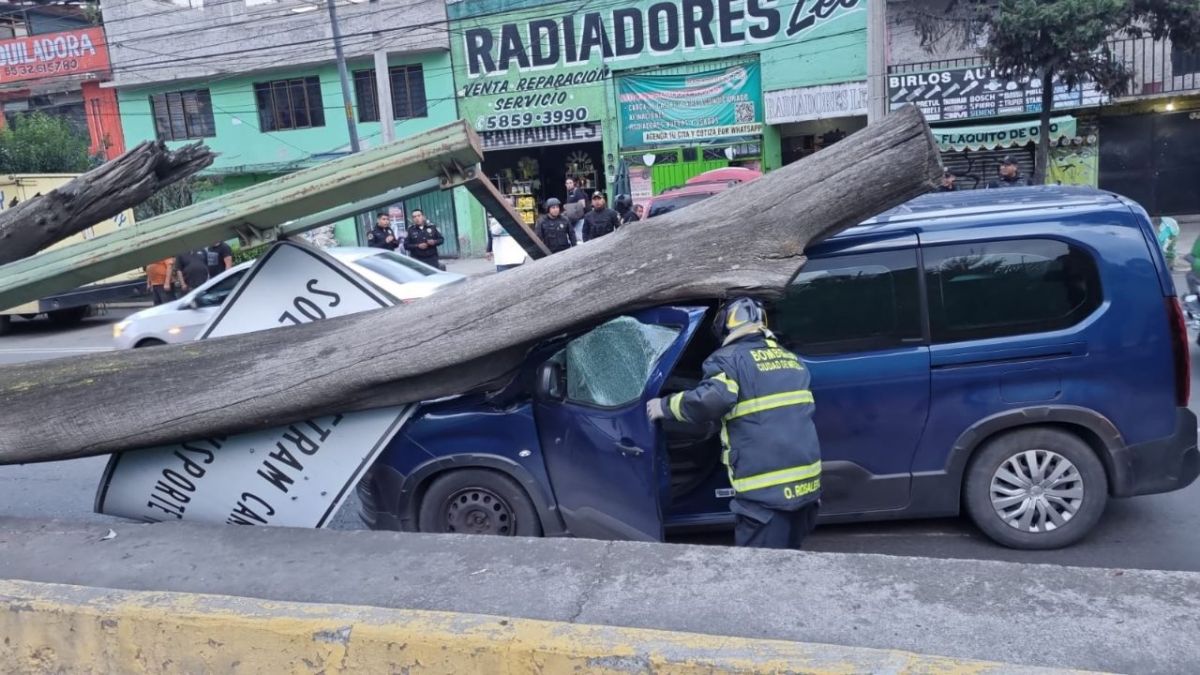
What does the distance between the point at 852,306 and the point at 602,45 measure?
19.3 meters

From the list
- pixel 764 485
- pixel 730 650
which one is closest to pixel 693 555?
pixel 764 485

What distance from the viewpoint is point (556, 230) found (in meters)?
13.1

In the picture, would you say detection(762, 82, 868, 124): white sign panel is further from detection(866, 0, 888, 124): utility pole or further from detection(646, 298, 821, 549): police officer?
detection(646, 298, 821, 549): police officer

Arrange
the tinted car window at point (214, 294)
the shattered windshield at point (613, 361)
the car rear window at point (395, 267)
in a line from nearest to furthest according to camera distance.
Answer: the shattered windshield at point (613, 361) → the car rear window at point (395, 267) → the tinted car window at point (214, 294)

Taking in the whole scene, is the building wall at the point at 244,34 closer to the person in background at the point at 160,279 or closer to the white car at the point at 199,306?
the person in background at the point at 160,279

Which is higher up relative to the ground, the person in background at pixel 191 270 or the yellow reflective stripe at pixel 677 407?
the yellow reflective stripe at pixel 677 407

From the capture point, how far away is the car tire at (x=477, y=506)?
4453 mm

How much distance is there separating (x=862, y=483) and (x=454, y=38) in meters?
21.5

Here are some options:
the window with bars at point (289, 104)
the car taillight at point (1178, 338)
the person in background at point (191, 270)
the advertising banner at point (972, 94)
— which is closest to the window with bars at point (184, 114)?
the window with bars at point (289, 104)

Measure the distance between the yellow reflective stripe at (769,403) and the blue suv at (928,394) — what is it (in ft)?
2.10

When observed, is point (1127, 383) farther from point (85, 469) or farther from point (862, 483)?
point (85, 469)

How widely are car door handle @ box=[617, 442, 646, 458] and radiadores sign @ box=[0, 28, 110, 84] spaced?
28.2 meters

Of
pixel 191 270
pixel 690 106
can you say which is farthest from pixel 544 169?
pixel 191 270

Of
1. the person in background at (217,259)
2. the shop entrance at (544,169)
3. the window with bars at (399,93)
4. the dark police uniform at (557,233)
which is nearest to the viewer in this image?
the dark police uniform at (557,233)
